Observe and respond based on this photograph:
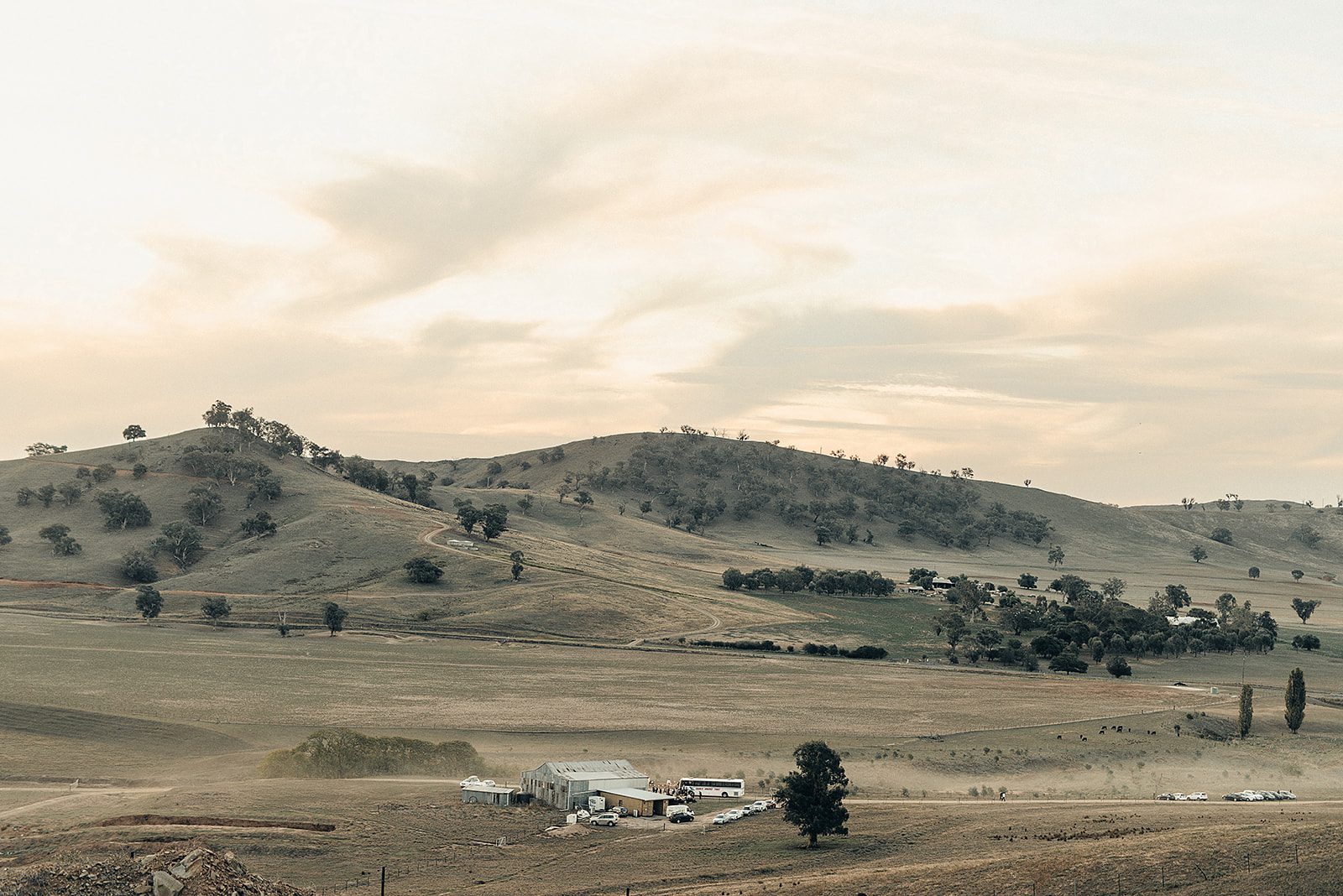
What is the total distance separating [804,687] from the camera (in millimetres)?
122500

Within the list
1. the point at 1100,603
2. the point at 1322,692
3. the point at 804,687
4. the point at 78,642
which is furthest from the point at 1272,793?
the point at 78,642

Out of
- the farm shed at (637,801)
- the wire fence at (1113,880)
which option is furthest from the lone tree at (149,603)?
the wire fence at (1113,880)

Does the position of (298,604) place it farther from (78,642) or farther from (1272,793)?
(1272,793)

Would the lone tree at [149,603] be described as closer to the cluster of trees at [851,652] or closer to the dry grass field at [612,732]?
the dry grass field at [612,732]

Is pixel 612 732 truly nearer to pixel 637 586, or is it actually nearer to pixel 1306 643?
pixel 637 586

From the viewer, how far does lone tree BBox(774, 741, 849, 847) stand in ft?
210

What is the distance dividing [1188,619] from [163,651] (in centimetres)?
16567

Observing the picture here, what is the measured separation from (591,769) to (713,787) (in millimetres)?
8791

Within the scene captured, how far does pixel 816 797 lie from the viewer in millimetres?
64500

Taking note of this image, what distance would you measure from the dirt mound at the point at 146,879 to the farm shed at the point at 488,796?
2716 centimetres

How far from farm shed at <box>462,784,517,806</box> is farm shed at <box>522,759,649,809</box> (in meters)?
2.90

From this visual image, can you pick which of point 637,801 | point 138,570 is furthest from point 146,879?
point 138,570

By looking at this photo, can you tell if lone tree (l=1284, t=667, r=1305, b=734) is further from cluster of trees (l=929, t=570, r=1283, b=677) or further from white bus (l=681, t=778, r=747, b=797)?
white bus (l=681, t=778, r=747, b=797)

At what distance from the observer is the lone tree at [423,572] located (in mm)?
179250
